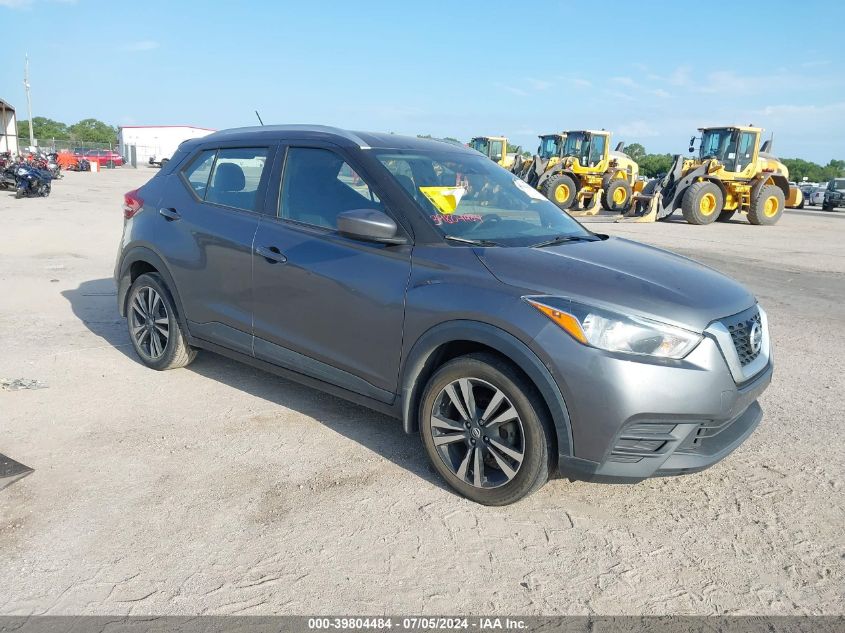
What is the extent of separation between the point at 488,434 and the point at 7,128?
55.0 m

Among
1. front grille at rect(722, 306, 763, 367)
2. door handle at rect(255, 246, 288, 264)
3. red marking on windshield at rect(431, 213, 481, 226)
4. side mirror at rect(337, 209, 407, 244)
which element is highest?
red marking on windshield at rect(431, 213, 481, 226)

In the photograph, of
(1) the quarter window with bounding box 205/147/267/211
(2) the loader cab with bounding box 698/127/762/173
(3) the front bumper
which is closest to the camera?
(3) the front bumper

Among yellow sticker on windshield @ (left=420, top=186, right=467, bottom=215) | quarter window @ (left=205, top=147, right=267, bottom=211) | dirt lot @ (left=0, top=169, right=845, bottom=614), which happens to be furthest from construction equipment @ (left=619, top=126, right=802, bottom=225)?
yellow sticker on windshield @ (left=420, top=186, right=467, bottom=215)

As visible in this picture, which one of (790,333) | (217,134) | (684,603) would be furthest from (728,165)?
(684,603)

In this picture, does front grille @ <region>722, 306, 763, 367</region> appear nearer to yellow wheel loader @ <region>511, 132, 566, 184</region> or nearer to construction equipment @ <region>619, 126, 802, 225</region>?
construction equipment @ <region>619, 126, 802, 225</region>

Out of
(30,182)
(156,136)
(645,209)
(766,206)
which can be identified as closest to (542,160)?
(645,209)

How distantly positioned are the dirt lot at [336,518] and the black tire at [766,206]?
60.3 feet

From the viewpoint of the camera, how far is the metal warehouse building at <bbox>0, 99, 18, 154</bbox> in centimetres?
4497

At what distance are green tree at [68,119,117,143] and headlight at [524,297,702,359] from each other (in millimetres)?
116243

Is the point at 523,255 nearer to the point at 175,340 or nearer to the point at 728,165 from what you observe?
the point at 175,340

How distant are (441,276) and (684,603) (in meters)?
1.71

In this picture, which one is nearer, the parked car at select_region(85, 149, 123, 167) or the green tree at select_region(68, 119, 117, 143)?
the parked car at select_region(85, 149, 123, 167)

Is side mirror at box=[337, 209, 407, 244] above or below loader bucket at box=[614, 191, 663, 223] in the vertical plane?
above

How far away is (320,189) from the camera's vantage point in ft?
13.2
